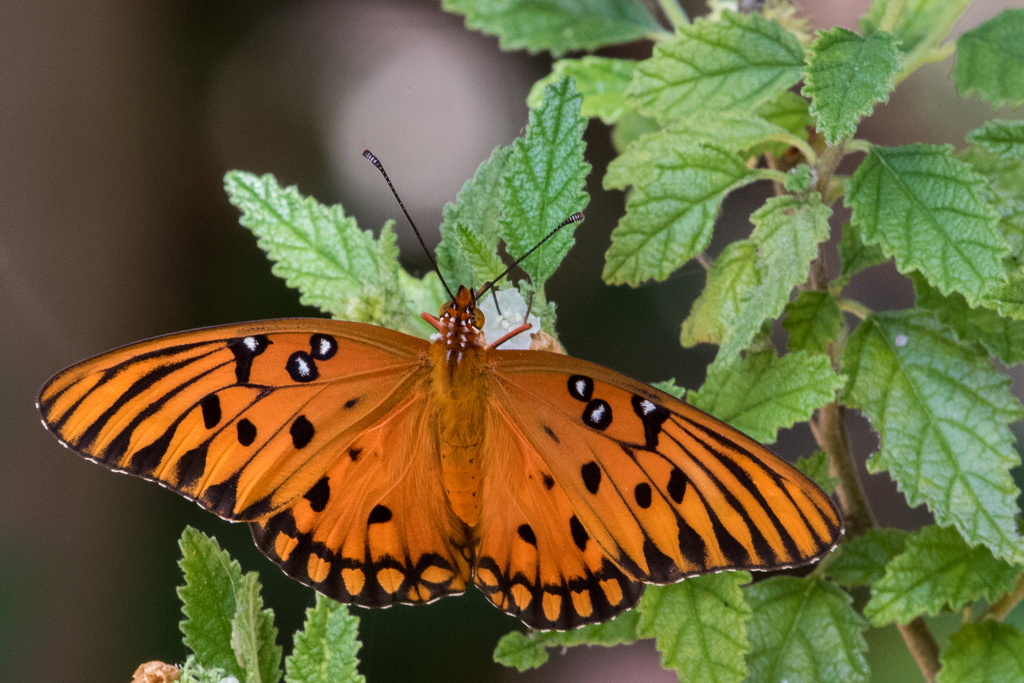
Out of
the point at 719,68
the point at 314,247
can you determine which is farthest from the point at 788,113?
the point at 314,247

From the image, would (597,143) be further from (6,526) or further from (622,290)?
(6,526)

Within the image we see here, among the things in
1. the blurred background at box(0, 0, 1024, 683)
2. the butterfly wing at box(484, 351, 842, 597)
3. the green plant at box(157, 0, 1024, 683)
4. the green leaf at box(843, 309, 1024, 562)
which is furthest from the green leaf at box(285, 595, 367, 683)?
the blurred background at box(0, 0, 1024, 683)

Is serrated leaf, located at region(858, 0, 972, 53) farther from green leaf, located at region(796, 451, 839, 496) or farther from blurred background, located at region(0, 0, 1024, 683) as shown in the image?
blurred background, located at region(0, 0, 1024, 683)

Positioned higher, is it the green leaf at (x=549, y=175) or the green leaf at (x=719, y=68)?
the green leaf at (x=719, y=68)

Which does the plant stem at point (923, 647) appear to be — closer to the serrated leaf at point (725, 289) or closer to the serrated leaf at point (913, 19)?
the serrated leaf at point (725, 289)

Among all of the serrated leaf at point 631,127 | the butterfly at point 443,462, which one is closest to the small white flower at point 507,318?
the butterfly at point 443,462
